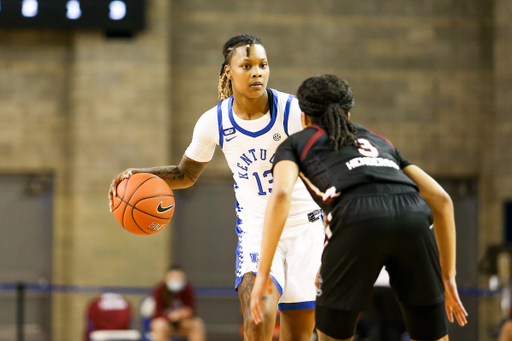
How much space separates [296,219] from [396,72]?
7.43 m

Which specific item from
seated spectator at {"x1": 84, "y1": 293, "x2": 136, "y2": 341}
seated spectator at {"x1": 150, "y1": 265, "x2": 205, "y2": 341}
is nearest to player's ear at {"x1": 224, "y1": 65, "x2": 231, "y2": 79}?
seated spectator at {"x1": 150, "y1": 265, "x2": 205, "y2": 341}

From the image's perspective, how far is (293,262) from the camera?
3482 mm

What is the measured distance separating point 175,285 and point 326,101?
5.90 meters

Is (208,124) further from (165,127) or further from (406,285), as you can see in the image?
(165,127)

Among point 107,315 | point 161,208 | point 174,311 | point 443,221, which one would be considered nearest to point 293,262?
point 161,208

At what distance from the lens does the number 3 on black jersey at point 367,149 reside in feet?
8.69

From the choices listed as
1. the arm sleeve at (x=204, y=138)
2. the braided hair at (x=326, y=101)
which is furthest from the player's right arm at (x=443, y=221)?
the arm sleeve at (x=204, y=138)

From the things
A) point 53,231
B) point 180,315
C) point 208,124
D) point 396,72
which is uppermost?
point 396,72

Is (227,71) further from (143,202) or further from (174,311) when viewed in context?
(174,311)

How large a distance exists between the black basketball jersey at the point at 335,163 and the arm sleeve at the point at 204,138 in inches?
38.5

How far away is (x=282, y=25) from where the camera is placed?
33.4 feet

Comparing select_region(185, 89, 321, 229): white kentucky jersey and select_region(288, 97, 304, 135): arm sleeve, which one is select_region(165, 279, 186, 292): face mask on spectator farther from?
select_region(288, 97, 304, 135): arm sleeve

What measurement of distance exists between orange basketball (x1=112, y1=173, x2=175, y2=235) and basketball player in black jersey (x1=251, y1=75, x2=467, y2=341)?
120cm

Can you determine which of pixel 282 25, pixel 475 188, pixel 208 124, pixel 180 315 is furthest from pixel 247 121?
pixel 475 188
